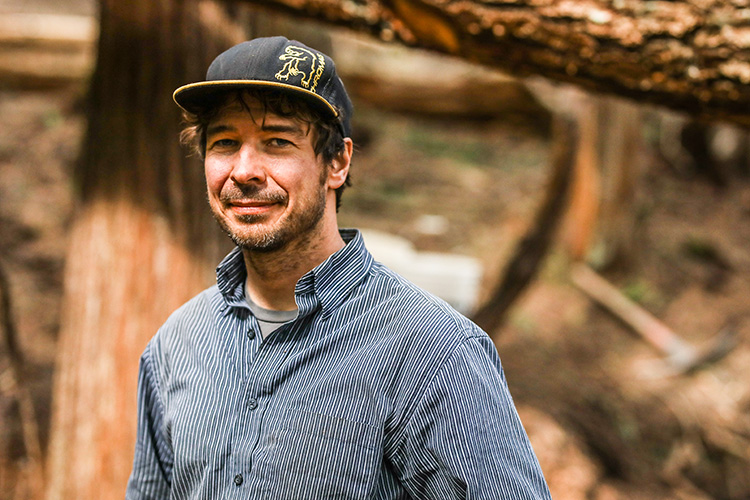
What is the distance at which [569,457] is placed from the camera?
440 centimetres

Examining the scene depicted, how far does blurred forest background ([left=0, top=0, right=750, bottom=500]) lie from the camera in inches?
114

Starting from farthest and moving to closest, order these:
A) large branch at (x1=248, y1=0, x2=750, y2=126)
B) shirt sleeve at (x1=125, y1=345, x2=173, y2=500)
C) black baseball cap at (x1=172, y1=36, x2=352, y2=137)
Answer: large branch at (x1=248, y1=0, x2=750, y2=126), shirt sleeve at (x1=125, y1=345, x2=173, y2=500), black baseball cap at (x1=172, y1=36, x2=352, y2=137)

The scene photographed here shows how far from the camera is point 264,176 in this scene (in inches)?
61.0

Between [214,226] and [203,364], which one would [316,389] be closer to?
[203,364]

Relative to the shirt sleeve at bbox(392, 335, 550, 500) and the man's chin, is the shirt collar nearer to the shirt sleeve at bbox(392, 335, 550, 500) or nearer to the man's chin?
the man's chin

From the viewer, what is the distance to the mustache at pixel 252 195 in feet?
5.10

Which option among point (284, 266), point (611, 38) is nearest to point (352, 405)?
point (284, 266)

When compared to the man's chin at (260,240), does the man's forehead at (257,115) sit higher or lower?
higher

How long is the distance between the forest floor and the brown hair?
9.82ft

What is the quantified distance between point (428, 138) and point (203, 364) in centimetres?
794

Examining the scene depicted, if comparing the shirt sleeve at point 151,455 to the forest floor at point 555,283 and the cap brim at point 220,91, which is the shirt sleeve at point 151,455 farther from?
the forest floor at point 555,283

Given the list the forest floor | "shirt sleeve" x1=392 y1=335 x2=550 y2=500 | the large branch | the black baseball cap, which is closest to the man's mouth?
the black baseball cap

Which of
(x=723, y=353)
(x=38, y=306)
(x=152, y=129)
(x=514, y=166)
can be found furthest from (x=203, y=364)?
(x=514, y=166)

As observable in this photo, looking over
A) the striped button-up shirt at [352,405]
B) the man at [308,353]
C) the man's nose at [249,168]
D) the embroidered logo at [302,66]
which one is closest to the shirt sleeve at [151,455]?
the man at [308,353]
